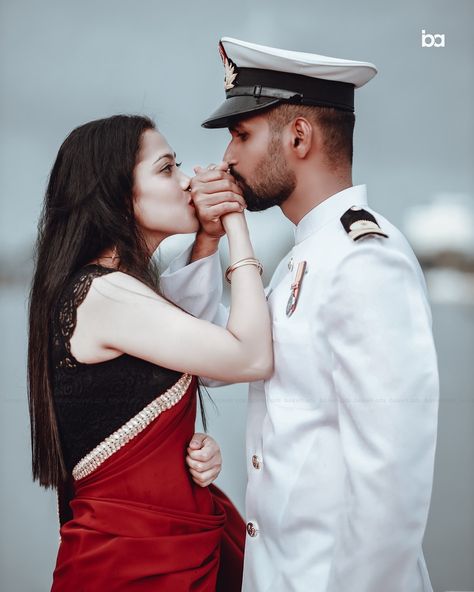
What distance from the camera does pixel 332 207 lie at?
53.9 inches

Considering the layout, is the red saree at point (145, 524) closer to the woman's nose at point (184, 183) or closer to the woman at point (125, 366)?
the woman at point (125, 366)

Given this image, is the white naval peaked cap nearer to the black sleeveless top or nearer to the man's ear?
the man's ear

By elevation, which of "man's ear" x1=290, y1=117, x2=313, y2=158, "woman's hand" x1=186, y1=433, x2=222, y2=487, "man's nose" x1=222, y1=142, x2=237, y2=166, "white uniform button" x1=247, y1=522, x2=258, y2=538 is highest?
"man's ear" x1=290, y1=117, x2=313, y2=158

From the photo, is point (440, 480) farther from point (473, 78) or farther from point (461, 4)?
point (461, 4)

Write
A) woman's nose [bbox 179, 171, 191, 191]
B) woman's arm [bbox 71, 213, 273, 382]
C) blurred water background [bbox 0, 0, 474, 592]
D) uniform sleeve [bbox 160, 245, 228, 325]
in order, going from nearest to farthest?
1. woman's arm [bbox 71, 213, 273, 382]
2. woman's nose [bbox 179, 171, 191, 191]
3. uniform sleeve [bbox 160, 245, 228, 325]
4. blurred water background [bbox 0, 0, 474, 592]

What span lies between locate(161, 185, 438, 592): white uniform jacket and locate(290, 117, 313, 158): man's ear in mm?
108

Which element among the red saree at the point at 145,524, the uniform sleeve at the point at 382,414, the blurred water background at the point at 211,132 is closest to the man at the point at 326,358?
the uniform sleeve at the point at 382,414

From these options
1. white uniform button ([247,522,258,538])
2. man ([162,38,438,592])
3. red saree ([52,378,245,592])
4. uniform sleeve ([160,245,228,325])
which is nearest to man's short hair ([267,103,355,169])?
man ([162,38,438,592])

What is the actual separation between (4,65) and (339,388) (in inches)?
62.5

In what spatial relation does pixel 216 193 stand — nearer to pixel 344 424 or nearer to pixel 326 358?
pixel 326 358

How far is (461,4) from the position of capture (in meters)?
2.06

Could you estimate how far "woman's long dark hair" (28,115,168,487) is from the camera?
4.58ft

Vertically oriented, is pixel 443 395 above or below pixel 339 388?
below

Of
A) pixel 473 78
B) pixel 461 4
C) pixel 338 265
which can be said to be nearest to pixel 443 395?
pixel 473 78
